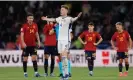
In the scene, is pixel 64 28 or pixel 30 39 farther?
pixel 30 39

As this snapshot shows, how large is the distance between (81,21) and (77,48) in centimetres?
311

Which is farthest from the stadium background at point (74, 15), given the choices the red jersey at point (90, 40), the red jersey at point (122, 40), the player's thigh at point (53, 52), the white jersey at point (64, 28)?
the white jersey at point (64, 28)

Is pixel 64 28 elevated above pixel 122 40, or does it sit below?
above

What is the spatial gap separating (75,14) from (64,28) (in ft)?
54.7

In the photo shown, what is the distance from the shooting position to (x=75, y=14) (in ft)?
113

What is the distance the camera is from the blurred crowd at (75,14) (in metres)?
33.2

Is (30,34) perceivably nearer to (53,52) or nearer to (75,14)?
(53,52)

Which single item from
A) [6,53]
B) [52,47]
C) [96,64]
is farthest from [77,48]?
[52,47]

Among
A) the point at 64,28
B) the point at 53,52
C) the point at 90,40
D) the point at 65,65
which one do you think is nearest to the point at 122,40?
the point at 90,40

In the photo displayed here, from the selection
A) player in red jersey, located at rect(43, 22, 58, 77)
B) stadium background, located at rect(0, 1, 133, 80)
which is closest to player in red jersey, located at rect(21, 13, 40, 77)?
player in red jersey, located at rect(43, 22, 58, 77)

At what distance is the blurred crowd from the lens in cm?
3319

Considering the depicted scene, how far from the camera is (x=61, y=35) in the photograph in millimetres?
17750

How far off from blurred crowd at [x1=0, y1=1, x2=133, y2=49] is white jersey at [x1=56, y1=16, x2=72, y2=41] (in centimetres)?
1485

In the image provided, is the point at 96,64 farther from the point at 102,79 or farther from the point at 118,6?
the point at 102,79
